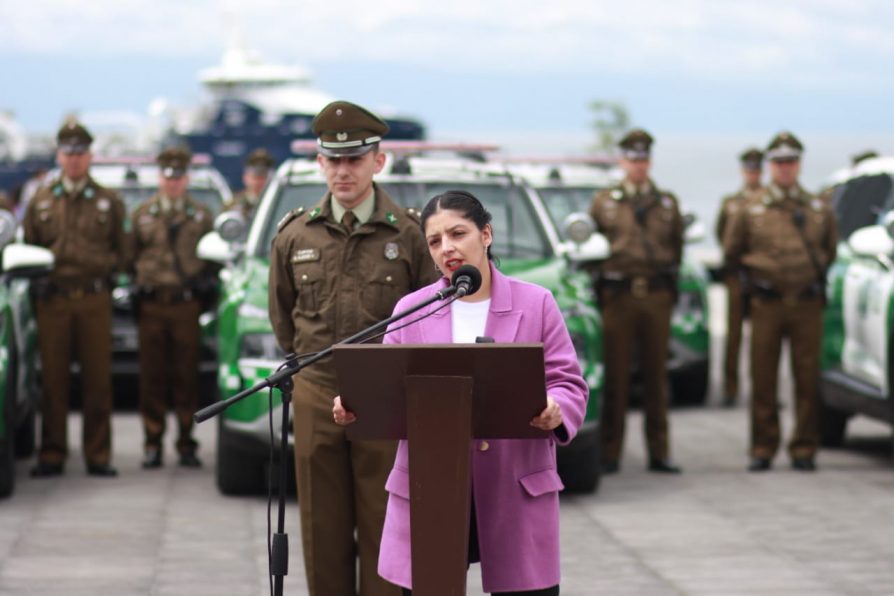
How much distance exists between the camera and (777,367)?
12.5 metres

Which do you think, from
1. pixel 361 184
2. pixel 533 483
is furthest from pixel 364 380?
pixel 361 184

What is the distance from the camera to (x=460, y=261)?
17.9 ft

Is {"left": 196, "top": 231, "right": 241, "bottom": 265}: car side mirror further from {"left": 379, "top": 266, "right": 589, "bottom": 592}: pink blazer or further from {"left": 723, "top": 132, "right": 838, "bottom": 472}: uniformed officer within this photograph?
{"left": 379, "top": 266, "right": 589, "bottom": 592}: pink blazer

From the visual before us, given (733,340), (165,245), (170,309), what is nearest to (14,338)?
(170,309)

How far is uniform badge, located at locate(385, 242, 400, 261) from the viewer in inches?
278

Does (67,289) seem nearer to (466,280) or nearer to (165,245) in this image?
(165,245)

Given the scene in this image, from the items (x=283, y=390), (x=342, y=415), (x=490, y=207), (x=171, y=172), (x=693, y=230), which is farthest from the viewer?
(x=693, y=230)

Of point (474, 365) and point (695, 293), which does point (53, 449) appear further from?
point (474, 365)

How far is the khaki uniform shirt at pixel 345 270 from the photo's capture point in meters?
7.02

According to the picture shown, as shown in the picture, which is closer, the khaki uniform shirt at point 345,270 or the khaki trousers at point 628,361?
the khaki uniform shirt at point 345,270

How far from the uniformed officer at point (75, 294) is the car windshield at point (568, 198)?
4653 mm

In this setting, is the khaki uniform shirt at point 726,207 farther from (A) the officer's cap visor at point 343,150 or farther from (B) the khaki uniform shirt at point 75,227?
(A) the officer's cap visor at point 343,150

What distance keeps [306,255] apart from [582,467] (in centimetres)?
436

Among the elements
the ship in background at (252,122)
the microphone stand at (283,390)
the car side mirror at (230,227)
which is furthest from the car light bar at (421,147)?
the ship in background at (252,122)
